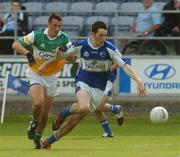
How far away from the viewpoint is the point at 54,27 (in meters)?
16.6

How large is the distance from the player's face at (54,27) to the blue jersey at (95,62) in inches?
21.1

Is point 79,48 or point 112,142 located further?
point 112,142

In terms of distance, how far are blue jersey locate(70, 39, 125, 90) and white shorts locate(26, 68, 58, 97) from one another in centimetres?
74

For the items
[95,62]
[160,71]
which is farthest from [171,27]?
[95,62]

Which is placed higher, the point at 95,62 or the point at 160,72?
the point at 95,62

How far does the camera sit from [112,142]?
18.3 m

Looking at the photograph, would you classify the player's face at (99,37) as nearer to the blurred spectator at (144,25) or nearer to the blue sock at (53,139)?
the blue sock at (53,139)

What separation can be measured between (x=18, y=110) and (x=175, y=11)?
207 inches

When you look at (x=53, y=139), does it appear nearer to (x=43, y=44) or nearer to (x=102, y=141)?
(x=43, y=44)

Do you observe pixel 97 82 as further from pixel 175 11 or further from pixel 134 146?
pixel 175 11

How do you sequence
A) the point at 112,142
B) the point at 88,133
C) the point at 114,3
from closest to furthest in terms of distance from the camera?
the point at 112,142 < the point at 88,133 < the point at 114,3

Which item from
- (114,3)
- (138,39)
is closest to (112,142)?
(138,39)

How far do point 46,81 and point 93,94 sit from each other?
116 centimetres

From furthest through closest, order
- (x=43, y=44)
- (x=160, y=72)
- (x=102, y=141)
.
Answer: (x=160, y=72) → (x=102, y=141) → (x=43, y=44)
